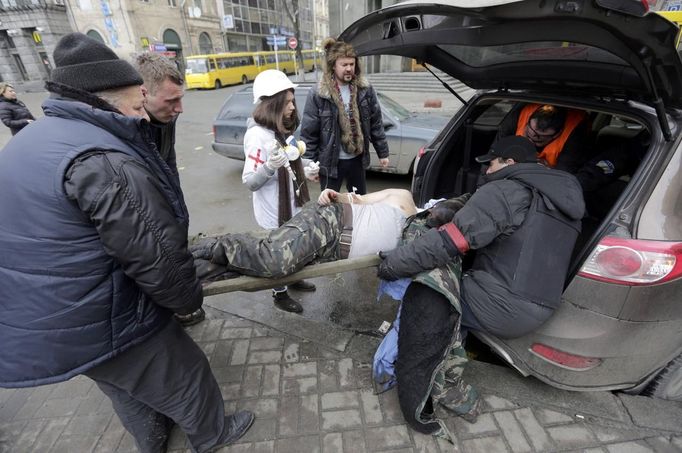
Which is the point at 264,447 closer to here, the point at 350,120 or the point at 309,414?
the point at 309,414

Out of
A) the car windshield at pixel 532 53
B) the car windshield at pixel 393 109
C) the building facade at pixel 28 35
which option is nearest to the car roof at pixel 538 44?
the car windshield at pixel 532 53

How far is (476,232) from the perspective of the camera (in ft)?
5.68

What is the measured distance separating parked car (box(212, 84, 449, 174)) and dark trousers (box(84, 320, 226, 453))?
4194mm

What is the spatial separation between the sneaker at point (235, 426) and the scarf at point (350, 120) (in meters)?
2.41

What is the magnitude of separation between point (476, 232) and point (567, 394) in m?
1.28

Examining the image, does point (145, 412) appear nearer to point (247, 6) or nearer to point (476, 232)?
point (476, 232)

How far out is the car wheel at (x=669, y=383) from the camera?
1.94 m

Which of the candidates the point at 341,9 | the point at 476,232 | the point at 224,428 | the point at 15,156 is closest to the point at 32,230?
the point at 15,156

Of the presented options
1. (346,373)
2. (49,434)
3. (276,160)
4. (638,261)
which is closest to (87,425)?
(49,434)

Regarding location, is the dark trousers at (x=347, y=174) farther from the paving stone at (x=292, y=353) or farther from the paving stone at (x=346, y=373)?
the paving stone at (x=346, y=373)

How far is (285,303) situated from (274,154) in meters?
1.35

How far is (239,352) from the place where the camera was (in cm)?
254

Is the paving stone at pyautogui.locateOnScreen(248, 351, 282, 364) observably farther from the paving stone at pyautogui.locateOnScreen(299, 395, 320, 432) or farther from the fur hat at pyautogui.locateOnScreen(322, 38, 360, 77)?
the fur hat at pyautogui.locateOnScreen(322, 38, 360, 77)

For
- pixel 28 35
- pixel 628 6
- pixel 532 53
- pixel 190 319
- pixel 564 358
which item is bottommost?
pixel 190 319
